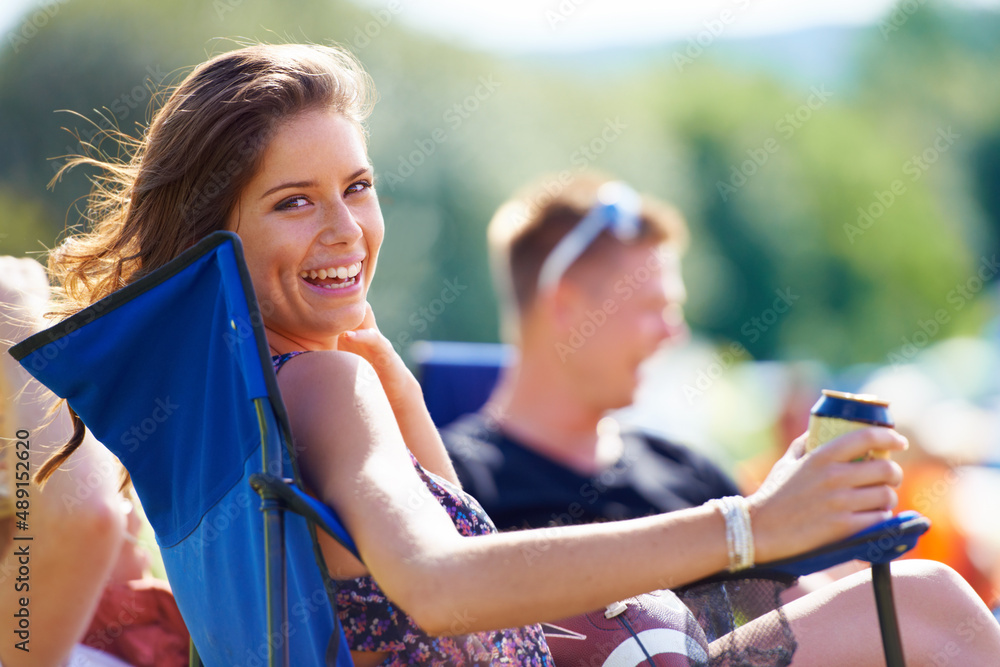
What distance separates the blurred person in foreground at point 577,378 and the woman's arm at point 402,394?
100cm

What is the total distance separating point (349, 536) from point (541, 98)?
93.1 feet

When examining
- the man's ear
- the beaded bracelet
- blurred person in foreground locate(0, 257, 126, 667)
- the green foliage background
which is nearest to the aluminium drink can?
the beaded bracelet

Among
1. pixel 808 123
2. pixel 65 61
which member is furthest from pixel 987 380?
pixel 808 123

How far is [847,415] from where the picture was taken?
121cm

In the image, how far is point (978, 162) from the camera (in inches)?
1163

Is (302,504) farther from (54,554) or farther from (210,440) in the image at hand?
(54,554)

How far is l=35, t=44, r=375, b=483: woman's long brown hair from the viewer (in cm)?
154

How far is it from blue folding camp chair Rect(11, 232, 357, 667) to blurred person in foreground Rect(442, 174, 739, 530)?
5.12ft

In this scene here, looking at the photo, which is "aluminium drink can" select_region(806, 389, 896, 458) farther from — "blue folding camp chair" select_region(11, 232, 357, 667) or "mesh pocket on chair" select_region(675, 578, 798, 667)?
"blue folding camp chair" select_region(11, 232, 357, 667)

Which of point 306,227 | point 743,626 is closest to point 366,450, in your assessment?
point 306,227

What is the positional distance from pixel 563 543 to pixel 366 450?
30 centimetres

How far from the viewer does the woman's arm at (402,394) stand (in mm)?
1929

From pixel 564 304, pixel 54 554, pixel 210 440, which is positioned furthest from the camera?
pixel 564 304

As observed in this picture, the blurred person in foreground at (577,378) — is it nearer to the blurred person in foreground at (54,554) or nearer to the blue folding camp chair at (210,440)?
the blurred person in foreground at (54,554)
